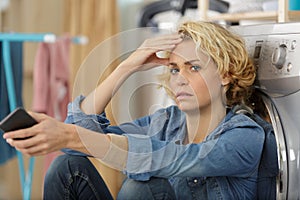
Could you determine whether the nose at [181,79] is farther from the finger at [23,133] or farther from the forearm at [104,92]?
the finger at [23,133]

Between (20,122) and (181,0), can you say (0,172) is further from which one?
(20,122)

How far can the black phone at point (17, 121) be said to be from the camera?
1.06 m

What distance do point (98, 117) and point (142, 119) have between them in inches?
3.6

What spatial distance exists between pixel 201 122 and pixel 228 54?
0.49ft

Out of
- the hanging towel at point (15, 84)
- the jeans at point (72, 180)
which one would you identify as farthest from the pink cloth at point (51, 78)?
the jeans at point (72, 180)

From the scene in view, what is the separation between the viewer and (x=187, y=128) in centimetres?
124

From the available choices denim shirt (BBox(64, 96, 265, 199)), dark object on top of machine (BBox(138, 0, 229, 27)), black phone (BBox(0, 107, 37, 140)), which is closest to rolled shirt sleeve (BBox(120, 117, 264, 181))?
denim shirt (BBox(64, 96, 265, 199))

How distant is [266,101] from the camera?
1333mm

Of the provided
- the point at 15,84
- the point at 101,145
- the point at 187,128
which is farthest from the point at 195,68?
the point at 15,84

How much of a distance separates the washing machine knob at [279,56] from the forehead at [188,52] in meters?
0.19

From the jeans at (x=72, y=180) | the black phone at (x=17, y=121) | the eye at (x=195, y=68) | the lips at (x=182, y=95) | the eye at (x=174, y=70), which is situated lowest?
the jeans at (x=72, y=180)

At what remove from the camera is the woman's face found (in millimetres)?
1200

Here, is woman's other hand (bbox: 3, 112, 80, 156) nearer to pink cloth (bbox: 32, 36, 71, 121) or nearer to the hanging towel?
the hanging towel

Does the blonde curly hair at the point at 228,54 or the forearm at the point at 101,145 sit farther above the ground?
the blonde curly hair at the point at 228,54
